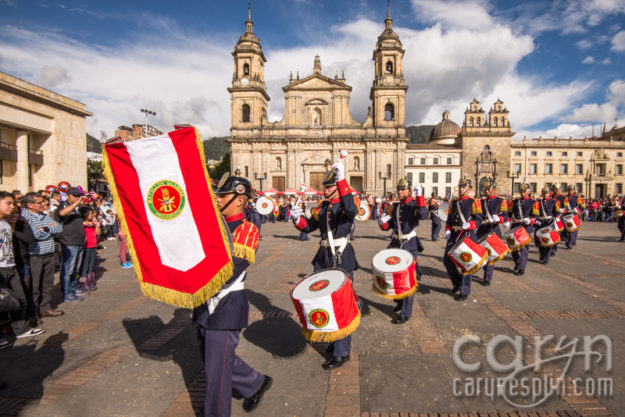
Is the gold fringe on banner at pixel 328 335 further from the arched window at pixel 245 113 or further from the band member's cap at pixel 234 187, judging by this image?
the arched window at pixel 245 113

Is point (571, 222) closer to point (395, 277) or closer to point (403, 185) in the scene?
point (403, 185)

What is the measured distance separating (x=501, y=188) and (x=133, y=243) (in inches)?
2617

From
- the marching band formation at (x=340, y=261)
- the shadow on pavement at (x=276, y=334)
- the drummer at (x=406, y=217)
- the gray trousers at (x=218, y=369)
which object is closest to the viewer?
the gray trousers at (x=218, y=369)

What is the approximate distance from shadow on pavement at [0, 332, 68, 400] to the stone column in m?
21.6

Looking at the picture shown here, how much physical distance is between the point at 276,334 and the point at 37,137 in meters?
25.5

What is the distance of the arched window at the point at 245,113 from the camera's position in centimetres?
4871

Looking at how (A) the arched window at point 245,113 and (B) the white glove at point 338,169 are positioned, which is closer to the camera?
(B) the white glove at point 338,169

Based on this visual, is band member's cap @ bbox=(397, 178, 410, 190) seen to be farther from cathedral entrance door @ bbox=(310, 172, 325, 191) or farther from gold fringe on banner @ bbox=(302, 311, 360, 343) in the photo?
cathedral entrance door @ bbox=(310, 172, 325, 191)

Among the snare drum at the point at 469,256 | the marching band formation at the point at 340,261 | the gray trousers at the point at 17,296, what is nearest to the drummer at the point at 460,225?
the marching band formation at the point at 340,261

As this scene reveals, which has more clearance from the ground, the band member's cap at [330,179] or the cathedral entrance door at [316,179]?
the cathedral entrance door at [316,179]

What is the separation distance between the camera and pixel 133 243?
2.73 meters

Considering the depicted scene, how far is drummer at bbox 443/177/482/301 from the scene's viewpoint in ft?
20.3

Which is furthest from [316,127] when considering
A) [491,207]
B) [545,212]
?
[491,207]

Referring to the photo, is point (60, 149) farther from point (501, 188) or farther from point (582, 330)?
point (501, 188)
